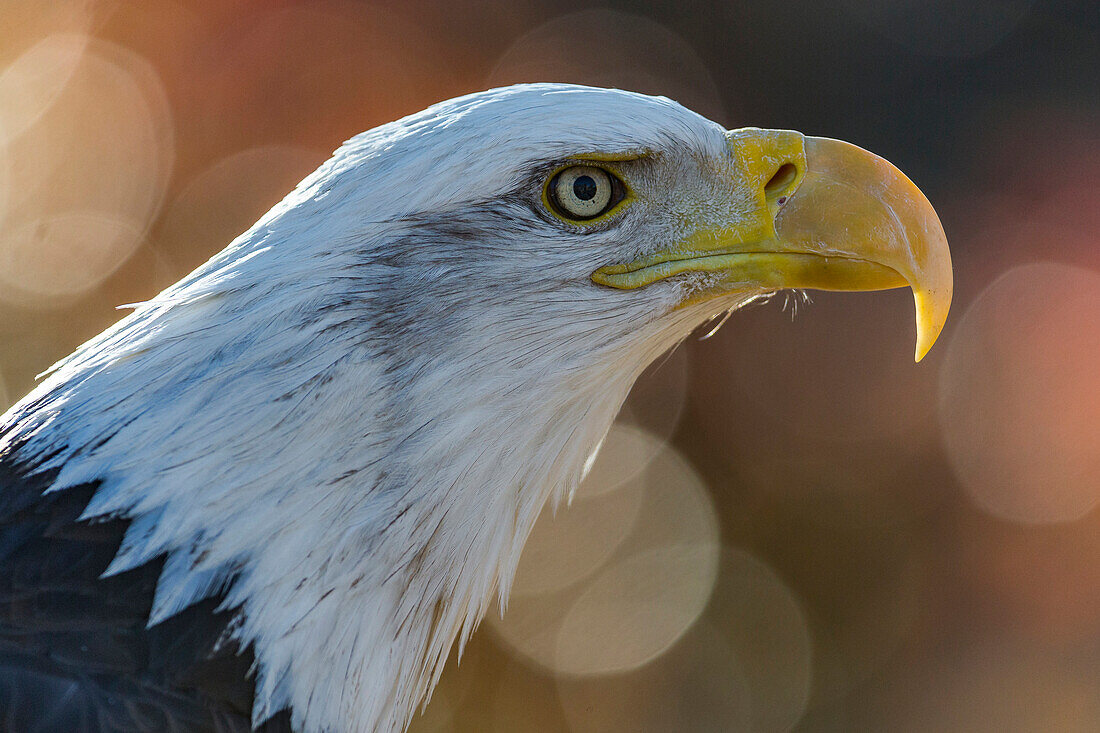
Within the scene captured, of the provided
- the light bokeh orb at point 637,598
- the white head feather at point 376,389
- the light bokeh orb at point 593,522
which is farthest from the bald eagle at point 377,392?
the light bokeh orb at point 637,598

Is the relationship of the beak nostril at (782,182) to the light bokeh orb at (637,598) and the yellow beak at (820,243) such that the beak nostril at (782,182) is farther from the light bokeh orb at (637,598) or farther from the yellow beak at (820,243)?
the light bokeh orb at (637,598)

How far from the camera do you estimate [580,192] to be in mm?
1714

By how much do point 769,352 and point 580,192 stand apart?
3241mm

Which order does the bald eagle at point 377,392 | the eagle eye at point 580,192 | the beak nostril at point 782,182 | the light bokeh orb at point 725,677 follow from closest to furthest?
the bald eagle at point 377,392 < the eagle eye at point 580,192 < the beak nostril at point 782,182 < the light bokeh orb at point 725,677

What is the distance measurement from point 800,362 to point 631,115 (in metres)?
3.25

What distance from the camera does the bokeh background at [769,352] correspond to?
4.02 meters

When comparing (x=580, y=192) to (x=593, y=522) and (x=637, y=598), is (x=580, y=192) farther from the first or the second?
(x=637, y=598)

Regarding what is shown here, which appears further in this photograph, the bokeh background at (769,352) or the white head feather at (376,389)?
the bokeh background at (769,352)

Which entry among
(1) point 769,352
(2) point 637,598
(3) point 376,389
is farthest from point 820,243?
(2) point 637,598

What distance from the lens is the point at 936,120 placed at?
4461 mm

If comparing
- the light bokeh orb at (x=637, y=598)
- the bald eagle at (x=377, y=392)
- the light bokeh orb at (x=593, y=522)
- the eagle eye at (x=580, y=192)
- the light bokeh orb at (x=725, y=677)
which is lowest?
the light bokeh orb at (x=725, y=677)

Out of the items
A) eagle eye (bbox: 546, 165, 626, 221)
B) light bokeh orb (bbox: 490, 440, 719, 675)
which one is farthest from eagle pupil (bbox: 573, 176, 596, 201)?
light bokeh orb (bbox: 490, 440, 719, 675)

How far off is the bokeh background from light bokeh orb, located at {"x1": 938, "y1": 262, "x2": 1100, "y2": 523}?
0.01m

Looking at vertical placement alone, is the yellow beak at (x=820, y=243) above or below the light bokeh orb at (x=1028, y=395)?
above
